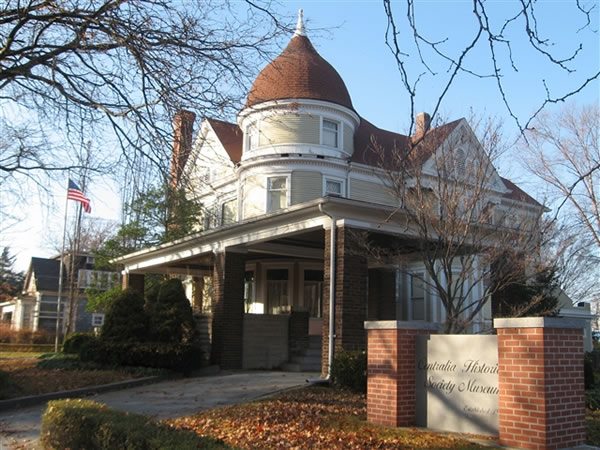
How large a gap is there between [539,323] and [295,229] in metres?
9.25

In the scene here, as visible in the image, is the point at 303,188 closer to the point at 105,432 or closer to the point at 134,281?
the point at 134,281

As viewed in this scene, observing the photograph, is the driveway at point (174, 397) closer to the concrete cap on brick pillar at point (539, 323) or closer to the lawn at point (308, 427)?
the lawn at point (308, 427)

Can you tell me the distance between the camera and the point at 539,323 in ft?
22.9

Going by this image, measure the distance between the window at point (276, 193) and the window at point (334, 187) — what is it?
1.62m

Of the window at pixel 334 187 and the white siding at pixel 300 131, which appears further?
the window at pixel 334 187

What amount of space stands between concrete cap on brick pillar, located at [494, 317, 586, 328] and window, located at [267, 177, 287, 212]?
56.9ft

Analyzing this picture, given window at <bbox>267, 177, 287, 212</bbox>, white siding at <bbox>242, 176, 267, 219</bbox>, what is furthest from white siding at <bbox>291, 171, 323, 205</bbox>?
white siding at <bbox>242, 176, 267, 219</bbox>

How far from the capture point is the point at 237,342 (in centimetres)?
1841

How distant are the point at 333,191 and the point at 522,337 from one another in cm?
1794

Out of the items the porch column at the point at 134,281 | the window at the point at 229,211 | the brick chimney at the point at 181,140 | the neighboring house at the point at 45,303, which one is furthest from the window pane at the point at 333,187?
the neighboring house at the point at 45,303

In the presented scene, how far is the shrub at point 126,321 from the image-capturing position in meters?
17.8

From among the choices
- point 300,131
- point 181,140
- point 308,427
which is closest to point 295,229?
point 181,140

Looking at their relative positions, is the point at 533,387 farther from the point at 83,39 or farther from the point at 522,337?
the point at 83,39

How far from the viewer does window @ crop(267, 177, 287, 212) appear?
79.8ft
